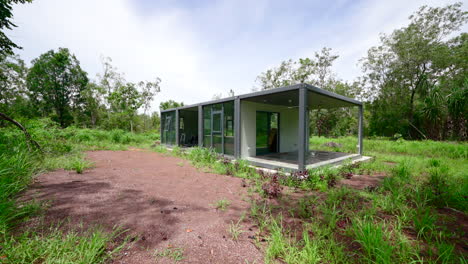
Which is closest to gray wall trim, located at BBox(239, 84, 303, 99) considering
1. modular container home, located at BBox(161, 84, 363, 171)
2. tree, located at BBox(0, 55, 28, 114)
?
modular container home, located at BBox(161, 84, 363, 171)

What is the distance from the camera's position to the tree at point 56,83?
22.0 metres

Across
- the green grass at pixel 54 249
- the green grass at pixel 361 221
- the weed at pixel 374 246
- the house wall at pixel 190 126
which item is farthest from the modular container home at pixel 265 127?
the green grass at pixel 54 249

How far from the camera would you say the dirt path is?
178cm

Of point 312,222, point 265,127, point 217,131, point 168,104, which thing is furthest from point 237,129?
point 168,104

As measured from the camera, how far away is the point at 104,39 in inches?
262

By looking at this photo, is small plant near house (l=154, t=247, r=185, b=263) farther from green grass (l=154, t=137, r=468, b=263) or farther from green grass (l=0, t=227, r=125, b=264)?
green grass (l=154, t=137, r=468, b=263)

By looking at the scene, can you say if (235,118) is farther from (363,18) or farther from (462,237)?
(363,18)

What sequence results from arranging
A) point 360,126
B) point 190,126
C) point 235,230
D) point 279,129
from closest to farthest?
1. point 235,230
2. point 360,126
3. point 279,129
4. point 190,126

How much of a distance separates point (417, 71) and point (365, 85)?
3915 millimetres

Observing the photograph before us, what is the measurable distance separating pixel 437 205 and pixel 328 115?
1684cm

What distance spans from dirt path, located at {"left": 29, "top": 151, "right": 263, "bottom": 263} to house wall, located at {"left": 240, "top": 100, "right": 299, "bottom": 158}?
95.6 inches

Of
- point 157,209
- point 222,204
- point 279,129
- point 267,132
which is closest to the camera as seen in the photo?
point 157,209

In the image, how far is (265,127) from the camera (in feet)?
24.9

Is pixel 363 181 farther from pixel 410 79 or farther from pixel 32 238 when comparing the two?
pixel 410 79
